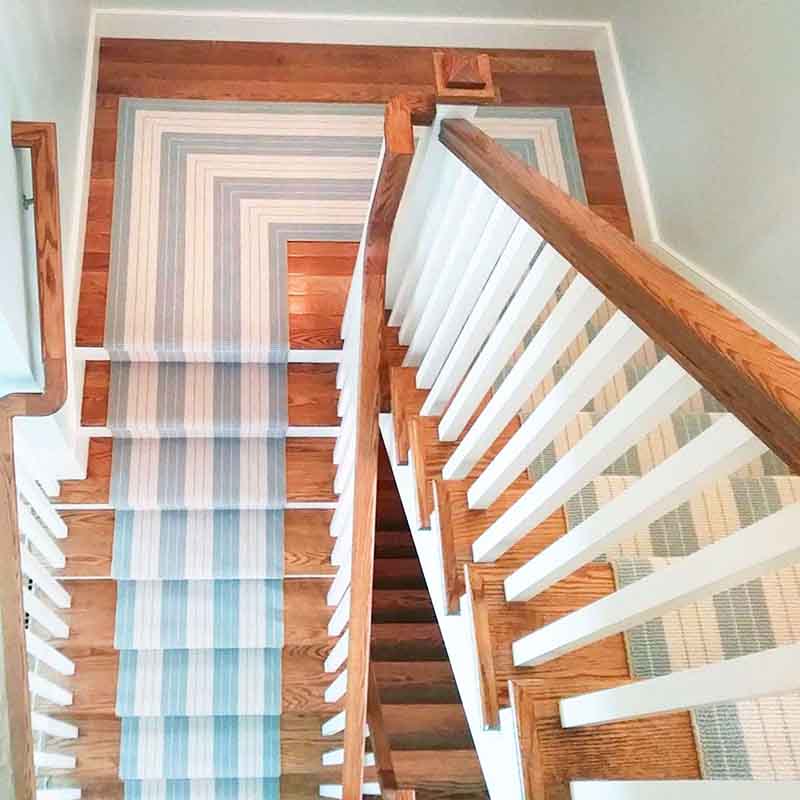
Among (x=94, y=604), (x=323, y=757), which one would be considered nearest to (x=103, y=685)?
(x=94, y=604)

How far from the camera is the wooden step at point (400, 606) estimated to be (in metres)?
3.88

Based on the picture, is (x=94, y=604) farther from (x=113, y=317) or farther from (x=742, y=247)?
(x=742, y=247)

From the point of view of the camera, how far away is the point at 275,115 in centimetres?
357

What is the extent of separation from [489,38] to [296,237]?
1341mm

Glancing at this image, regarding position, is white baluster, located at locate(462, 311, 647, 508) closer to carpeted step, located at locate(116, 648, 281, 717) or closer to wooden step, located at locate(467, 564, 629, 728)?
wooden step, located at locate(467, 564, 629, 728)

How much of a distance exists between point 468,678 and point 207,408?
1.50m

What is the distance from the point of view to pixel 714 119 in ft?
Result: 9.80

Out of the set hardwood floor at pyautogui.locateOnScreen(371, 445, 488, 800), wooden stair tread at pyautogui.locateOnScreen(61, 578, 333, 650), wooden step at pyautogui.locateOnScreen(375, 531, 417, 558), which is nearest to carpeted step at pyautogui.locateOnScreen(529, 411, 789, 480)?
hardwood floor at pyautogui.locateOnScreen(371, 445, 488, 800)

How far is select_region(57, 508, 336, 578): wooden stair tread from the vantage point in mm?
3123

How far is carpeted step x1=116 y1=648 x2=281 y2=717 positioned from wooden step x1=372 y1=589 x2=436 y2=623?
2.17ft

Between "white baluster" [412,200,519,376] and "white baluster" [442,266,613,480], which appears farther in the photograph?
"white baluster" [412,200,519,376]

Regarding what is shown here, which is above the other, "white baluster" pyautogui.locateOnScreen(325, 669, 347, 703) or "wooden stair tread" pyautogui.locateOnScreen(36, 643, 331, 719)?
"wooden stair tread" pyautogui.locateOnScreen(36, 643, 331, 719)

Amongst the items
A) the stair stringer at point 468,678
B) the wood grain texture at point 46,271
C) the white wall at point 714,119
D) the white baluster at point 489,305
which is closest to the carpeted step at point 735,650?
the stair stringer at point 468,678

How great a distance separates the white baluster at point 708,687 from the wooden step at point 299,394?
1.87 m
